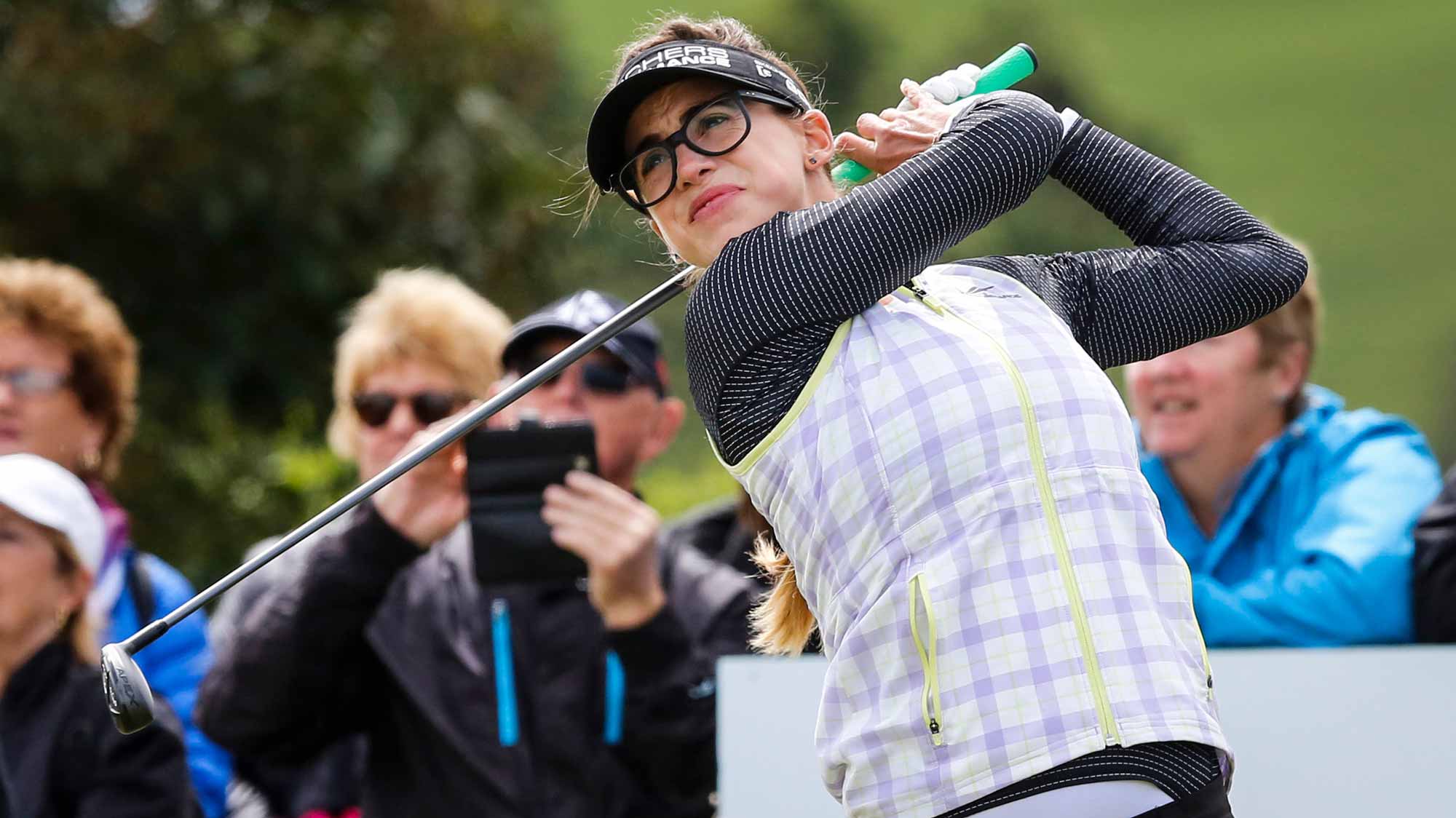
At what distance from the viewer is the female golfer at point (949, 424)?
1587 mm

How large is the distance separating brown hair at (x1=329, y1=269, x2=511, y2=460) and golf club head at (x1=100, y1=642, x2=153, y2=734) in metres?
1.63

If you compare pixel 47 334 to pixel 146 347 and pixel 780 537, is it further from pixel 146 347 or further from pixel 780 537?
pixel 146 347

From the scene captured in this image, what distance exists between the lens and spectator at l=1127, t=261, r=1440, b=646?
9.50 feet

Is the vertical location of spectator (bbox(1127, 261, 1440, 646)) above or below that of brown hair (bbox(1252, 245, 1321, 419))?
below

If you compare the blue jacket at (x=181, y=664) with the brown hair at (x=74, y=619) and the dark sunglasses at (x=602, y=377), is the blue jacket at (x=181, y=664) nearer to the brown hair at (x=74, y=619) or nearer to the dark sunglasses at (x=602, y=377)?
the brown hair at (x=74, y=619)

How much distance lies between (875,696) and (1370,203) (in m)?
7.60

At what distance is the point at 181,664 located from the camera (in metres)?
3.50

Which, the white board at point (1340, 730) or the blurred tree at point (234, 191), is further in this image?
the blurred tree at point (234, 191)

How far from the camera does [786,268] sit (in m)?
1.71

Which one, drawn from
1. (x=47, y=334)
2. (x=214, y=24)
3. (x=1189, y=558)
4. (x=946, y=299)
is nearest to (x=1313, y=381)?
(x=1189, y=558)

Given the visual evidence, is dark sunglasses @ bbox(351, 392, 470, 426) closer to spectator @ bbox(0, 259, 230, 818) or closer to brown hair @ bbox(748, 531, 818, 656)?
spectator @ bbox(0, 259, 230, 818)

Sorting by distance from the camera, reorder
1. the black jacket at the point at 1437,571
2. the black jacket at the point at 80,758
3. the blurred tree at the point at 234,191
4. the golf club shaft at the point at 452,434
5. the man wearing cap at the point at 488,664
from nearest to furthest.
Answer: the golf club shaft at the point at 452,434 → the black jacket at the point at 1437,571 → the black jacket at the point at 80,758 → the man wearing cap at the point at 488,664 → the blurred tree at the point at 234,191

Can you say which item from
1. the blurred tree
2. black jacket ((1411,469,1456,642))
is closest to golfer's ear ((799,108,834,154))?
black jacket ((1411,469,1456,642))

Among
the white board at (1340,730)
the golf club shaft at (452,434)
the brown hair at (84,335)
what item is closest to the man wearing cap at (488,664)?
the white board at (1340,730)
